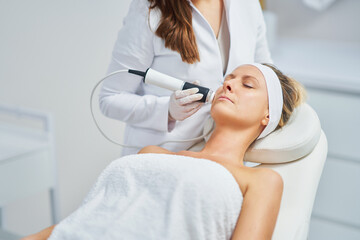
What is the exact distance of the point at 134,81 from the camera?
1186 millimetres

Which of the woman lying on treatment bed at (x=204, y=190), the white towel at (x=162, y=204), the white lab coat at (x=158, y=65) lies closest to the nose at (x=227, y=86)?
the woman lying on treatment bed at (x=204, y=190)

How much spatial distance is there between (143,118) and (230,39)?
339mm

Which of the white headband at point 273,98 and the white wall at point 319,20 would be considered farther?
the white wall at point 319,20

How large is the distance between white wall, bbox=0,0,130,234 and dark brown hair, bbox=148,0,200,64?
1.93 feet

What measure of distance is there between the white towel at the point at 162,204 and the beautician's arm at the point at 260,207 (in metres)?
0.02

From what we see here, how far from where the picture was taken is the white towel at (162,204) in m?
0.87

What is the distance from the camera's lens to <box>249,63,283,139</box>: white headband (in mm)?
1095

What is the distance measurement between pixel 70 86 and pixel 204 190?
1.03 metres

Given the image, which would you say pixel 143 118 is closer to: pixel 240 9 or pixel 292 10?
pixel 240 9

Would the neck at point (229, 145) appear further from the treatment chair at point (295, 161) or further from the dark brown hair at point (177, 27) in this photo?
the dark brown hair at point (177, 27)

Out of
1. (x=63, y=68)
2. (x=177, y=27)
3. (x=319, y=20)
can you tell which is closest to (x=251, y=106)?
(x=177, y=27)

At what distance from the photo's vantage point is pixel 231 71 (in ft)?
3.97

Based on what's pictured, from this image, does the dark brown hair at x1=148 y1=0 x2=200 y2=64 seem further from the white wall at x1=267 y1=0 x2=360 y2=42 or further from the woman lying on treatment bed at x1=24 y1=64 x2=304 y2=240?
the white wall at x1=267 y1=0 x2=360 y2=42

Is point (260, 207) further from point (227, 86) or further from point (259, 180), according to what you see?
point (227, 86)
